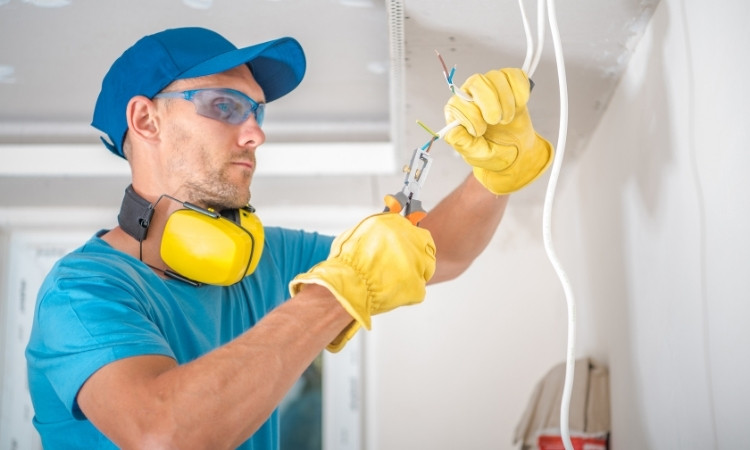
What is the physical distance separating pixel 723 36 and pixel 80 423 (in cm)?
147

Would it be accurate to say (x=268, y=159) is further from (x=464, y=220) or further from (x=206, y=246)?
(x=206, y=246)

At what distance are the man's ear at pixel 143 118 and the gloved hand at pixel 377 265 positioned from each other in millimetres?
721

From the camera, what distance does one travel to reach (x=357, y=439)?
13.2ft

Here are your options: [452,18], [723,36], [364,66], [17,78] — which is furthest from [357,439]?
[723,36]

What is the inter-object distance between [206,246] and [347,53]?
1.13 metres

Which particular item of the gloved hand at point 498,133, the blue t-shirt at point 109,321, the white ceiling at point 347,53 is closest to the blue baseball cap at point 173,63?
the white ceiling at point 347,53

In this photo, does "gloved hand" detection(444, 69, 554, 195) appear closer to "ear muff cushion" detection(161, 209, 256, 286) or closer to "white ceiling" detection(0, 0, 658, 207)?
"white ceiling" detection(0, 0, 658, 207)

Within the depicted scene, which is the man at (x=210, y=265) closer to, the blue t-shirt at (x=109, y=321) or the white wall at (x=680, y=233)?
the blue t-shirt at (x=109, y=321)

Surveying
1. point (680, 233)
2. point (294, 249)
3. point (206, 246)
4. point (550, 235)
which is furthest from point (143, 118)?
point (680, 233)

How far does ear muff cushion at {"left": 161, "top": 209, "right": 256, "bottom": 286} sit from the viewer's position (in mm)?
1667

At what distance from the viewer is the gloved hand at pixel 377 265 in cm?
141

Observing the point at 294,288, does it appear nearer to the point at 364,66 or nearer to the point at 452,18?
the point at 452,18

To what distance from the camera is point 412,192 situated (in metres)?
1.55

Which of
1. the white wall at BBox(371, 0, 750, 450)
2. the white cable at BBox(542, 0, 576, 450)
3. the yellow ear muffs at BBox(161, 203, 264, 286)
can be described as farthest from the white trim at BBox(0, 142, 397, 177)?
the white cable at BBox(542, 0, 576, 450)
